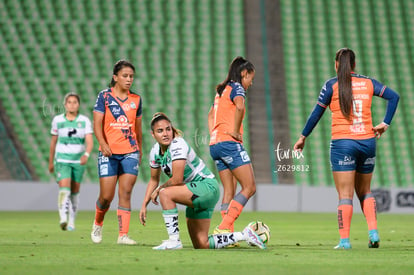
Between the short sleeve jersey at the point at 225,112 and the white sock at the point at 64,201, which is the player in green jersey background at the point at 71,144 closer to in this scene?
the white sock at the point at 64,201

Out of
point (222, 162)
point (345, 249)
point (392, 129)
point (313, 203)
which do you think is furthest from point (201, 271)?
point (392, 129)

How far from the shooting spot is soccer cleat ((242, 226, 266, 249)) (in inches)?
310

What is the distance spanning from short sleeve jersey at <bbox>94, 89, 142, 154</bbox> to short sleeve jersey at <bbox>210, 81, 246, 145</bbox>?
901 millimetres

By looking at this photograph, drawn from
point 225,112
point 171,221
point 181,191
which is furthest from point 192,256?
point 225,112

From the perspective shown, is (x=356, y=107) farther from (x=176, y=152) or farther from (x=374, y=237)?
(x=176, y=152)

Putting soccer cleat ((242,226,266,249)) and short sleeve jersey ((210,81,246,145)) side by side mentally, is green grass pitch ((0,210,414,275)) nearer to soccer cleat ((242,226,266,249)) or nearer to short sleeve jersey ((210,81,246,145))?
soccer cleat ((242,226,266,249))

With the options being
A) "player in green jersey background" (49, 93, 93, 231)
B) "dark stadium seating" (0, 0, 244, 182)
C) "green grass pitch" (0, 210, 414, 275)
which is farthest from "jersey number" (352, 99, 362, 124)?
"dark stadium seating" (0, 0, 244, 182)

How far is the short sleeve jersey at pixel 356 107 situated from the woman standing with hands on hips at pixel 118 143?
2.20 meters

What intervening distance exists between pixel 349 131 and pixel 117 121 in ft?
8.43

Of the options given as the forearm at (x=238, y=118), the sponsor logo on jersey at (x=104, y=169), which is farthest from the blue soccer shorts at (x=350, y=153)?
the sponsor logo on jersey at (x=104, y=169)

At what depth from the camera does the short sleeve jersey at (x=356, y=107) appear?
809cm

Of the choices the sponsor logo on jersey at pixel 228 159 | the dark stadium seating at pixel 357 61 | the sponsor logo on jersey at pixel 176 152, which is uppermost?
the dark stadium seating at pixel 357 61

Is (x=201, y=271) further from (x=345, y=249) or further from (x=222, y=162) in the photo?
(x=222, y=162)

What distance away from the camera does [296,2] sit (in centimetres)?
2688
